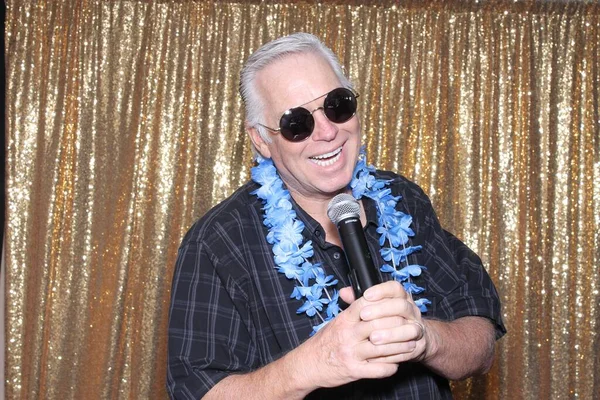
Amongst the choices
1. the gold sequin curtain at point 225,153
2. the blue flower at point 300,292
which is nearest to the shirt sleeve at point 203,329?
the blue flower at point 300,292

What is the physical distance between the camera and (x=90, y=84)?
3422 mm

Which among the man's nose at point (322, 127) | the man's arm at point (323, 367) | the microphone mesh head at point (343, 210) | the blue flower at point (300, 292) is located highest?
the man's nose at point (322, 127)

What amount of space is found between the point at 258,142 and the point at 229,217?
0.25 meters

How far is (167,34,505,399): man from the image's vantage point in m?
1.61

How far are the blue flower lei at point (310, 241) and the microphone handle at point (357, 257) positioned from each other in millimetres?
330

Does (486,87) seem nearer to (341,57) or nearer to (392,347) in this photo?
(341,57)

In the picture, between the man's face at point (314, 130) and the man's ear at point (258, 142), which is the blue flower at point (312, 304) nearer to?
the man's face at point (314, 130)

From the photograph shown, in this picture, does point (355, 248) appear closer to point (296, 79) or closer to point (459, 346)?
point (459, 346)

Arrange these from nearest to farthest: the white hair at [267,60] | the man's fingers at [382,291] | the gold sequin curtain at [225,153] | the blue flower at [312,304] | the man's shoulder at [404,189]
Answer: the man's fingers at [382,291] < the blue flower at [312,304] < the white hair at [267,60] < the man's shoulder at [404,189] < the gold sequin curtain at [225,153]

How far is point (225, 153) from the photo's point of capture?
135 inches

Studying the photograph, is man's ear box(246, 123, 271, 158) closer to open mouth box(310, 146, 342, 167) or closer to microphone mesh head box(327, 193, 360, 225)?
open mouth box(310, 146, 342, 167)

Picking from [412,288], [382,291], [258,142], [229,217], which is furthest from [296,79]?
[382,291]

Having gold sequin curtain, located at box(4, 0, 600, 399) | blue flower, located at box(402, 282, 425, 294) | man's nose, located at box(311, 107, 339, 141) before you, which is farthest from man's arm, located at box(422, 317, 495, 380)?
gold sequin curtain, located at box(4, 0, 600, 399)

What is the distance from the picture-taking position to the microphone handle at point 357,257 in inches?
55.1
